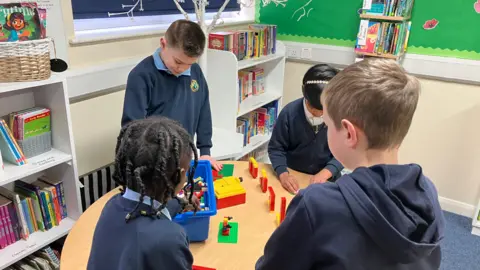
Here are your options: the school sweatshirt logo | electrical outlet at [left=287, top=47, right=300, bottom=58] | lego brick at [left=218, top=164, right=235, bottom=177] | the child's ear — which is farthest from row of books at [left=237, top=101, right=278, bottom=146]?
the child's ear

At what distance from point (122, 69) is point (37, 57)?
26.5 inches

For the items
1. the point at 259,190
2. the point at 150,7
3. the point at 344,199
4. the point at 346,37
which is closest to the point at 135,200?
the point at 344,199

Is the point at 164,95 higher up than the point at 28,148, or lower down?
higher up

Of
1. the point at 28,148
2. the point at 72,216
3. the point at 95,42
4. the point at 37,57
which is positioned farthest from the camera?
the point at 95,42

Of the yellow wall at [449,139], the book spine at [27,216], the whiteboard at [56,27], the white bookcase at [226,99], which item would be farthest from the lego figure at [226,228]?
the yellow wall at [449,139]

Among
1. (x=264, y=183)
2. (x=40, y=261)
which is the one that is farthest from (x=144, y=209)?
(x=40, y=261)

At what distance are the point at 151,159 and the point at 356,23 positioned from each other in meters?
2.60

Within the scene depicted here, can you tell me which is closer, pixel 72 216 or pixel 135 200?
pixel 135 200

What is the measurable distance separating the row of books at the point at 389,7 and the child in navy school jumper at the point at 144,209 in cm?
223

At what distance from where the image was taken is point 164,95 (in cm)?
186

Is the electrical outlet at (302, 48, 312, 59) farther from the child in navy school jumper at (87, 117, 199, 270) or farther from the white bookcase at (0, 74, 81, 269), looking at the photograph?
the child in navy school jumper at (87, 117, 199, 270)

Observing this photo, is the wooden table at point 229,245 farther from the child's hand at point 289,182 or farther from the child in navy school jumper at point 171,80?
the child in navy school jumper at point 171,80

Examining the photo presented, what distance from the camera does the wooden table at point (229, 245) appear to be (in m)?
1.24

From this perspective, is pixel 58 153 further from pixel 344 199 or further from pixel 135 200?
pixel 344 199
